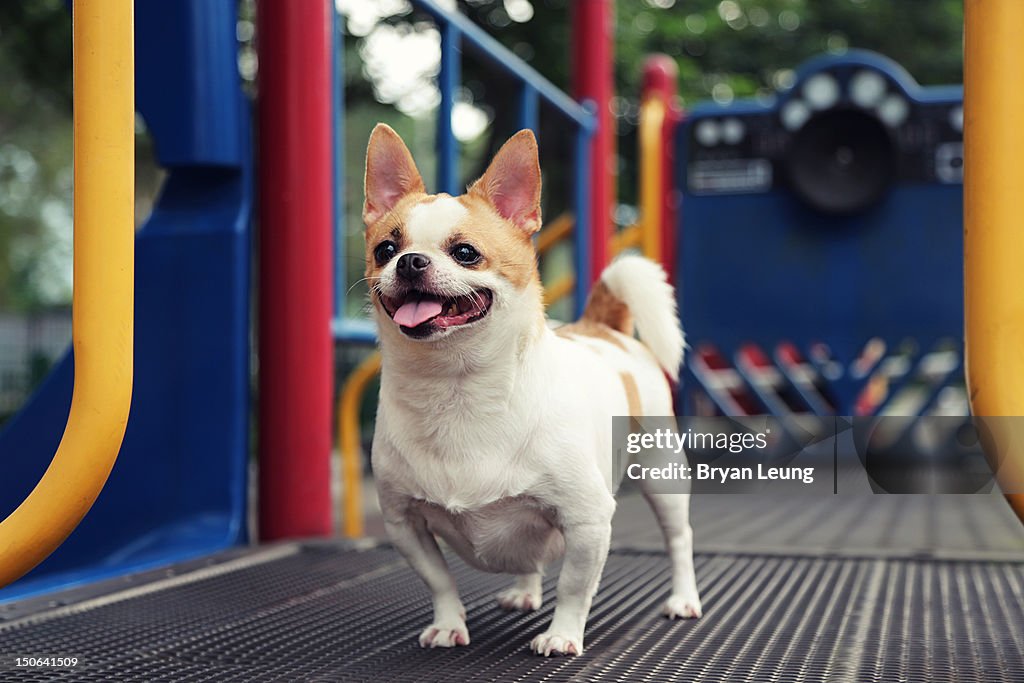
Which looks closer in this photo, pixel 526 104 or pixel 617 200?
pixel 526 104

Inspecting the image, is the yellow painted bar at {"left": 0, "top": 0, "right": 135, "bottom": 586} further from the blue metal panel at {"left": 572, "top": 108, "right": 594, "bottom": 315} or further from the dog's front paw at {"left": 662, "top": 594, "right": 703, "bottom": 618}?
the blue metal panel at {"left": 572, "top": 108, "right": 594, "bottom": 315}

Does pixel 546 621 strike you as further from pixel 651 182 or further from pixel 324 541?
pixel 651 182

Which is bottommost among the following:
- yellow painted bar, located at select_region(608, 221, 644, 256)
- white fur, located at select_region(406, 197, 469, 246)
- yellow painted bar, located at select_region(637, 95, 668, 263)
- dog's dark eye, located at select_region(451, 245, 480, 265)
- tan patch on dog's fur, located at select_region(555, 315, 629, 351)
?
tan patch on dog's fur, located at select_region(555, 315, 629, 351)

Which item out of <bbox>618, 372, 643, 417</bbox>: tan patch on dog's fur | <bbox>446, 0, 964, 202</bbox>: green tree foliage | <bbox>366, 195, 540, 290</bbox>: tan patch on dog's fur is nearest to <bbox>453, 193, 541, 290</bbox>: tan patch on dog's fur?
<bbox>366, 195, 540, 290</bbox>: tan patch on dog's fur

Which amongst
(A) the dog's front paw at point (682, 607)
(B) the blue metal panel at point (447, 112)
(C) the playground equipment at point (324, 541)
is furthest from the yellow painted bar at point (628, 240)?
(A) the dog's front paw at point (682, 607)

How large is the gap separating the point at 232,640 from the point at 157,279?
4.71 ft

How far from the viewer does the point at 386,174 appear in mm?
2066

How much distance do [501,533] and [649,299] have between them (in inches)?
29.7

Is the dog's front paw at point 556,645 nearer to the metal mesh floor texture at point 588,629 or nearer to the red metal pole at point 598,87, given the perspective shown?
the metal mesh floor texture at point 588,629

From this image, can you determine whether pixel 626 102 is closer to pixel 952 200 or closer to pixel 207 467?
pixel 952 200

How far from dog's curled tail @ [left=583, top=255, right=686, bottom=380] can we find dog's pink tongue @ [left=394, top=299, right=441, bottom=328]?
79 cm

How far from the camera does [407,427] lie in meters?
1.97

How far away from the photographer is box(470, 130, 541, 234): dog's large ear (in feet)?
6.55

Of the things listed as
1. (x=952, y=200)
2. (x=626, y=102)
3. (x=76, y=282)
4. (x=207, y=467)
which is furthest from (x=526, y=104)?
(x=626, y=102)
